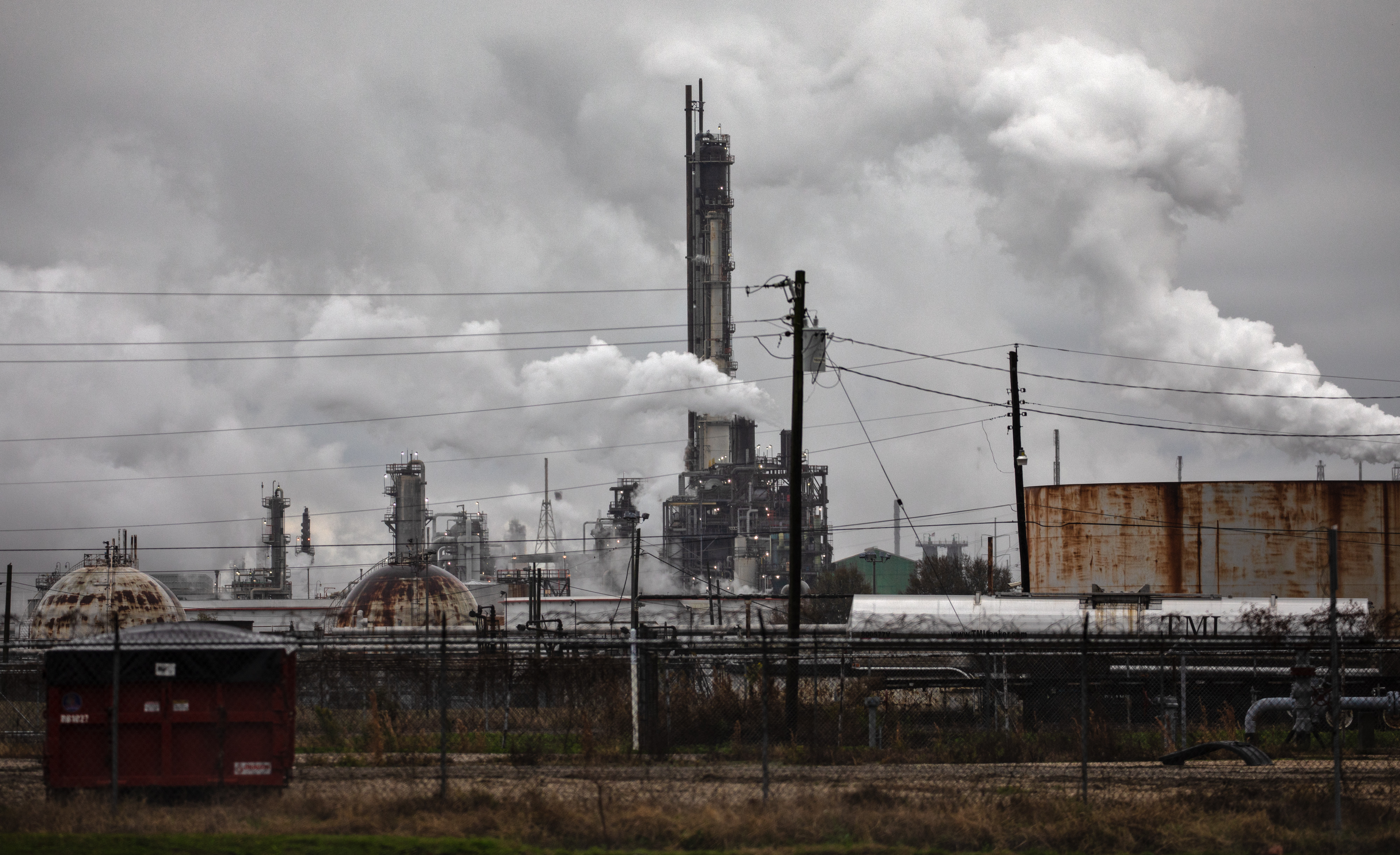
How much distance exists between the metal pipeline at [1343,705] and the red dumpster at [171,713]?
1529 centimetres

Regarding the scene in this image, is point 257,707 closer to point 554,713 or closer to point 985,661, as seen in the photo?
point 554,713

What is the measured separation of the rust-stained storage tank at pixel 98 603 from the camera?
4088cm

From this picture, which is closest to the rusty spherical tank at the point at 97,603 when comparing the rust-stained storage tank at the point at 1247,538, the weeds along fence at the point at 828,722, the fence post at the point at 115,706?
the weeds along fence at the point at 828,722

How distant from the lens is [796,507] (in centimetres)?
2052

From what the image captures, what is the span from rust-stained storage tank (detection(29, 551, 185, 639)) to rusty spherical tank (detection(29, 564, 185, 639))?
13mm

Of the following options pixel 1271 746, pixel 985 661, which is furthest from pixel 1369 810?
pixel 985 661

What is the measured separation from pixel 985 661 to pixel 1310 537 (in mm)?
19721

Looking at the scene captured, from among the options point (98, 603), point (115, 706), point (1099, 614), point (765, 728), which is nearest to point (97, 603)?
point (98, 603)

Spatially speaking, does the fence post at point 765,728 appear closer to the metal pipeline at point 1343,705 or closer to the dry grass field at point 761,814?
the dry grass field at point 761,814

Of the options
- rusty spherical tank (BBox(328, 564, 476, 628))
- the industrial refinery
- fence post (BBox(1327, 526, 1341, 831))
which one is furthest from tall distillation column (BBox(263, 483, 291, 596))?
fence post (BBox(1327, 526, 1341, 831))

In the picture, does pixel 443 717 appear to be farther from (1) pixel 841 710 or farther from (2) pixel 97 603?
(2) pixel 97 603

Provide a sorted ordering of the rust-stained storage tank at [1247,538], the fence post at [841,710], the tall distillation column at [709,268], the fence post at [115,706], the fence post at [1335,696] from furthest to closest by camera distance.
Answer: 1. the tall distillation column at [709,268]
2. the rust-stained storage tank at [1247,538]
3. the fence post at [841,710]
4. the fence post at [115,706]
5. the fence post at [1335,696]

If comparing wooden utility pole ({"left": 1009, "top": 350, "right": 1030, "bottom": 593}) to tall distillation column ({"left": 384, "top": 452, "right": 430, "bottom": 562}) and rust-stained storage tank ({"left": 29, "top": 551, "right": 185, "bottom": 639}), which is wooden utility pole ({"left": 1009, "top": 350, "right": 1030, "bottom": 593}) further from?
tall distillation column ({"left": 384, "top": 452, "right": 430, "bottom": 562})

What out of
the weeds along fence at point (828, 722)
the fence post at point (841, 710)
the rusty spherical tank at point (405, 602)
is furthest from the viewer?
the rusty spherical tank at point (405, 602)
